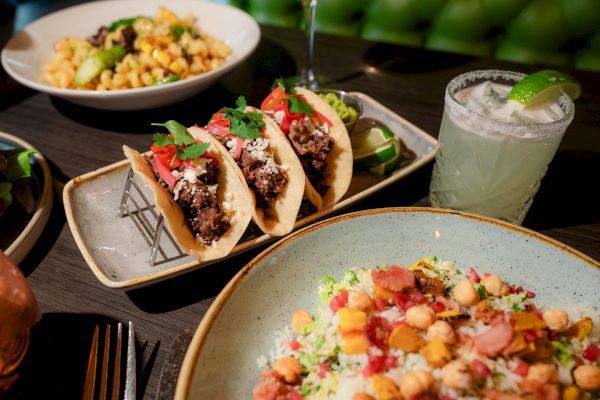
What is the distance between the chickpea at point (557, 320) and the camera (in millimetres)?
1542

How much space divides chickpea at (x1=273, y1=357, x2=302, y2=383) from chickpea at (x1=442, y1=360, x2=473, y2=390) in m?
0.48

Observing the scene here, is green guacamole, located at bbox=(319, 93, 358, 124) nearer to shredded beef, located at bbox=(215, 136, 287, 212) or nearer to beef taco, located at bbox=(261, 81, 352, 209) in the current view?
beef taco, located at bbox=(261, 81, 352, 209)

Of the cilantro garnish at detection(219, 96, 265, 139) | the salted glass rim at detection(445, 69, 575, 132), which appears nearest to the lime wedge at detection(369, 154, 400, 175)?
the salted glass rim at detection(445, 69, 575, 132)

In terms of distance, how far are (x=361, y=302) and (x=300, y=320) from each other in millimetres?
253

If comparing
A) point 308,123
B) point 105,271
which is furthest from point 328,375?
point 308,123

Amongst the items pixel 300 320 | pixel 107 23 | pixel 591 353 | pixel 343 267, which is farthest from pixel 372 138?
pixel 107 23

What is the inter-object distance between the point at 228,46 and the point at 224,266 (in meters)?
2.17

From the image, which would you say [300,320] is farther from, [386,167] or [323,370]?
[386,167]

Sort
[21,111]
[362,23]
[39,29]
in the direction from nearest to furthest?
1. [21,111]
2. [39,29]
3. [362,23]

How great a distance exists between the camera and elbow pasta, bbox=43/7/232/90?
312 centimetres

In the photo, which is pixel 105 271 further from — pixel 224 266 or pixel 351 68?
pixel 351 68

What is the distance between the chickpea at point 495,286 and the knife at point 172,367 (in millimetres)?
1157

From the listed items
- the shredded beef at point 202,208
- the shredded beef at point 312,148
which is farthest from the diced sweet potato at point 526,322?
the shredded beef at point 202,208

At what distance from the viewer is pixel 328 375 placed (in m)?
1.52
